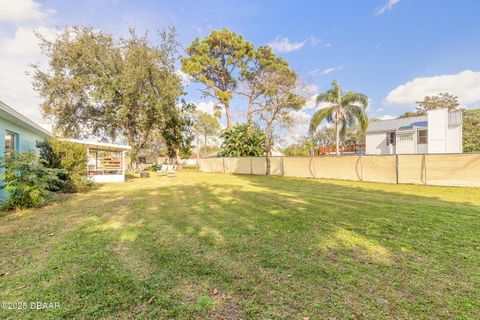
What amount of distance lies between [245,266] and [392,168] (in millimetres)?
11643

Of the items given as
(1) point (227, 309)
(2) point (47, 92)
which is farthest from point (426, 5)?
(2) point (47, 92)

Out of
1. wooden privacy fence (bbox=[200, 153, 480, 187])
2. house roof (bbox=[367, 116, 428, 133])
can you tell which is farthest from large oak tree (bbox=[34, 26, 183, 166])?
house roof (bbox=[367, 116, 428, 133])

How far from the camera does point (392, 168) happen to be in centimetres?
1129

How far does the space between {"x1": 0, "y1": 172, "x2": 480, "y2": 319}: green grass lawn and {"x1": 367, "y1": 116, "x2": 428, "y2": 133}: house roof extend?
1929 centimetres

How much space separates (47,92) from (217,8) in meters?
13.8

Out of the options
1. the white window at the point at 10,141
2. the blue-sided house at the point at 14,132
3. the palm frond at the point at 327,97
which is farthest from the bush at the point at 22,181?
the palm frond at the point at 327,97

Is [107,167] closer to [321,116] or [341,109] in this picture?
[321,116]

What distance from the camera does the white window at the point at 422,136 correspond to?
1878 centimetres

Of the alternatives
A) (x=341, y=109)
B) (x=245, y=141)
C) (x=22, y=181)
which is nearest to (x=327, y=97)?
(x=341, y=109)

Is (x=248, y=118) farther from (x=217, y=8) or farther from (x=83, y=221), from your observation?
(x=83, y=221)

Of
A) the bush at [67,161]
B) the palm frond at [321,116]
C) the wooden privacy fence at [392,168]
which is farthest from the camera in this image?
the palm frond at [321,116]

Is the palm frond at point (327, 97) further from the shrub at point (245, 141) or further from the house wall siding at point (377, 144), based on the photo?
the house wall siding at point (377, 144)

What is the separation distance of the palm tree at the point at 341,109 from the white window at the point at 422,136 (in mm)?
4755

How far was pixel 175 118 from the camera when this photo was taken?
829 inches
